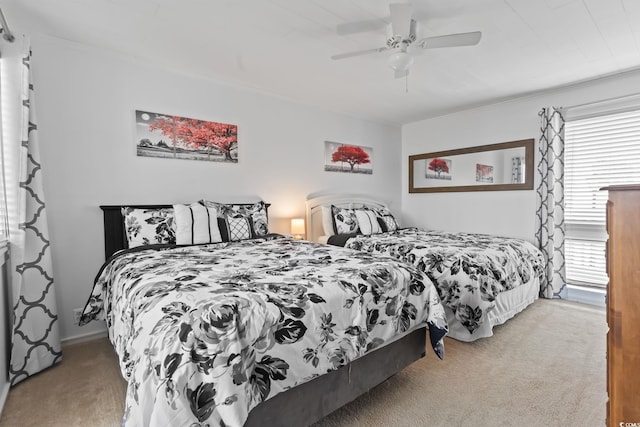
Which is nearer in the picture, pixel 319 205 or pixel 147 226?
pixel 147 226

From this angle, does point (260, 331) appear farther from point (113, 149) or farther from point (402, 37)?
point (113, 149)

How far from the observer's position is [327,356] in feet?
4.54

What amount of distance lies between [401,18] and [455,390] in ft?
7.56

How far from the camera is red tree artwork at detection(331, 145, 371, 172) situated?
4.39m

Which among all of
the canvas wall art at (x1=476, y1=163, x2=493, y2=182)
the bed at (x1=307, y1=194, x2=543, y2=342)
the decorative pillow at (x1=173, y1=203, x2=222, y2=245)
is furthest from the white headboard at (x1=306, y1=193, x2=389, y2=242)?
the canvas wall art at (x1=476, y1=163, x2=493, y2=182)

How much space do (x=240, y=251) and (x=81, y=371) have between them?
1298 millimetres

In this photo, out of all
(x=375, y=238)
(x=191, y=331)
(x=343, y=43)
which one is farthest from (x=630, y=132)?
(x=191, y=331)

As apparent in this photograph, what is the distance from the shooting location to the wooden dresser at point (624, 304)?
79 cm

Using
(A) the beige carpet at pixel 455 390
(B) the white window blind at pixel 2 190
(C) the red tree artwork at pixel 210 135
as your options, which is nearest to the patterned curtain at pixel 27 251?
(B) the white window blind at pixel 2 190

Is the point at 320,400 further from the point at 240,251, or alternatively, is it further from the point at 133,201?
the point at 133,201

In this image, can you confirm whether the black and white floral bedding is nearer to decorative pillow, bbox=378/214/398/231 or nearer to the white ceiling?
the white ceiling

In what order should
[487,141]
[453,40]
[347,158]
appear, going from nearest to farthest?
1. [453,40]
2. [487,141]
3. [347,158]

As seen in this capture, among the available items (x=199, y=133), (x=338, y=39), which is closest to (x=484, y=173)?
(x=338, y=39)

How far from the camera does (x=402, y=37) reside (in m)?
2.17
